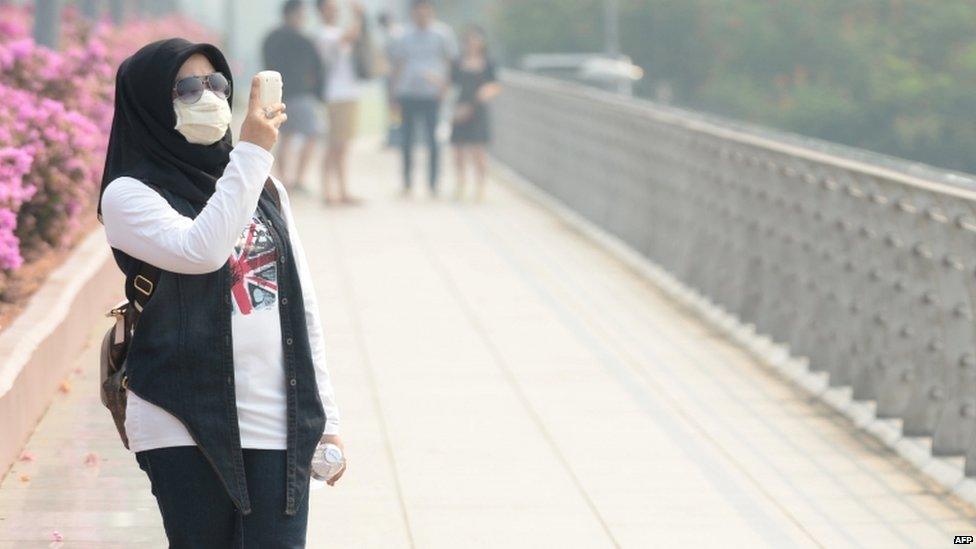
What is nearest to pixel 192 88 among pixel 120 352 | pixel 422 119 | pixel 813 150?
pixel 120 352

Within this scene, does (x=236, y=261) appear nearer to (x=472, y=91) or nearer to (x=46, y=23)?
(x=46, y=23)

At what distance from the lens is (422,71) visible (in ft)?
58.2

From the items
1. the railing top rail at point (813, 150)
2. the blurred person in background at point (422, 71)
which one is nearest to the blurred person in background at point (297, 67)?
the blurred person in background at point (422, 71)

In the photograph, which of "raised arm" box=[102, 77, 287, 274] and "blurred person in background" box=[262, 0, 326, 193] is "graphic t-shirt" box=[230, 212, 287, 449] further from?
"blurred person in background" box=[262, 0, 326, 193]

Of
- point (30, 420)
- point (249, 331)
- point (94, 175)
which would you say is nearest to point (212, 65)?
point (249, 331)

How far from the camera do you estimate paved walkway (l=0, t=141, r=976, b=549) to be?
21.5ft

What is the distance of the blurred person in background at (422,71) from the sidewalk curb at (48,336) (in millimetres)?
7422

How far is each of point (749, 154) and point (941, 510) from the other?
425cm

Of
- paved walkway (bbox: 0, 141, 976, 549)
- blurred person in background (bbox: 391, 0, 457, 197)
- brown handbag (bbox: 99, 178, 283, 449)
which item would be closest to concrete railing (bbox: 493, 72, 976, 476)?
paved walkway (bbox: 0, 141, 976, 549)

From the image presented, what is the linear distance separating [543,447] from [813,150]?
307 centimetres

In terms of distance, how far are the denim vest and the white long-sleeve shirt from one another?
0.02 metres

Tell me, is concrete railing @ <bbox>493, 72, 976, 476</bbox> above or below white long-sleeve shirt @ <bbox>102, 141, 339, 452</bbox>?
below

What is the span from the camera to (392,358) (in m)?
9.88

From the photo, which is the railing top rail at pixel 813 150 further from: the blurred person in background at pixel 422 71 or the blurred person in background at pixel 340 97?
the blurred person in background at pixel 340 97
